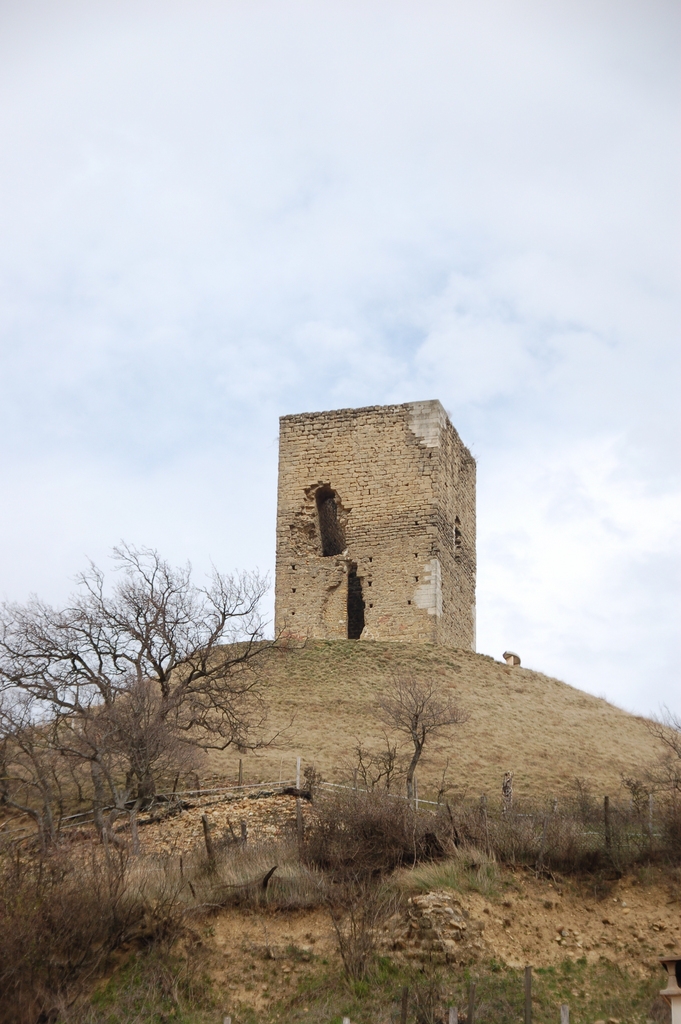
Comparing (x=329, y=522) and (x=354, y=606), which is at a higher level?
(x=329, y=522)

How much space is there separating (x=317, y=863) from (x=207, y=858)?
1452 mm

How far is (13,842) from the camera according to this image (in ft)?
58.0

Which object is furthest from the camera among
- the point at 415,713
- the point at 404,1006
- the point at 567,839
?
the point at 415,713

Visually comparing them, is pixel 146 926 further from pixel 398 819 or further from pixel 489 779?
pixel 489 779

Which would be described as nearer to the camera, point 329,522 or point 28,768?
point 28,768

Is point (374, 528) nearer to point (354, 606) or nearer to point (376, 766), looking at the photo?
point (354, 606)

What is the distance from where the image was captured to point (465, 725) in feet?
80.6

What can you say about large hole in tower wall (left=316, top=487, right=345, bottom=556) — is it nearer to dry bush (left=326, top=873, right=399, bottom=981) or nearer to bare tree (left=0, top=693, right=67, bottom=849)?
bare tree (left=0, top=693, right=67, bottom=849)

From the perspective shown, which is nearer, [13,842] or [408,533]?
[13,842]

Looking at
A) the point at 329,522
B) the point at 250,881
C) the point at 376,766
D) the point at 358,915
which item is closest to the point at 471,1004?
the point at 358,915

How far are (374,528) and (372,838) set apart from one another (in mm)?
15154

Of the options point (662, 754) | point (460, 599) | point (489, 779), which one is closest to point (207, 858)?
point (489, 779)

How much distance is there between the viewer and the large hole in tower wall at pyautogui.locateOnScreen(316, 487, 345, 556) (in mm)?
32562

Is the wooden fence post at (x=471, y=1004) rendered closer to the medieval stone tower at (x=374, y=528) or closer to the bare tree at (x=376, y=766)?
the bare tree at (x=376, y=766)
